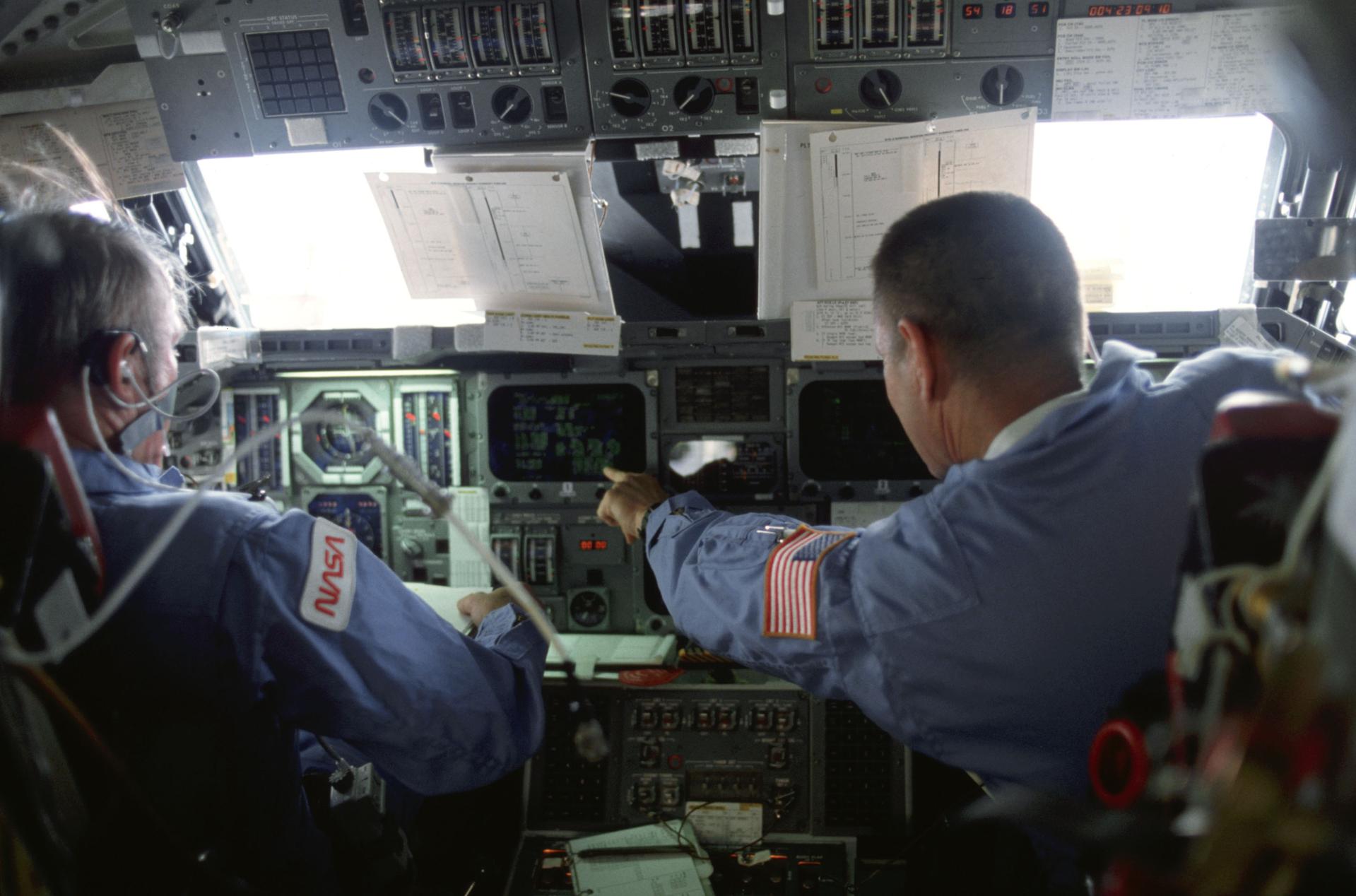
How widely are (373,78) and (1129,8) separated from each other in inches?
65.6

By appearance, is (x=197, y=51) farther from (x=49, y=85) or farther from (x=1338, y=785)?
(x=1338, y=785)

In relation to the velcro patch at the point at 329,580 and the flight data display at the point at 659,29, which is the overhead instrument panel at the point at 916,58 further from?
the velcro patch at the point at 329,580

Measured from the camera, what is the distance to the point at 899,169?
205 centimetres

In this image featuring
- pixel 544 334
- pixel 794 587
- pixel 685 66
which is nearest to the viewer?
→ pixel 794 587

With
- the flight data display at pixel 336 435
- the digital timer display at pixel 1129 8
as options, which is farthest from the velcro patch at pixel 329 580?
the digital timer display at pixel 1129 8

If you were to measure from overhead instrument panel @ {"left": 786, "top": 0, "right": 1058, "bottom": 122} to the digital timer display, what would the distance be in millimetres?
90

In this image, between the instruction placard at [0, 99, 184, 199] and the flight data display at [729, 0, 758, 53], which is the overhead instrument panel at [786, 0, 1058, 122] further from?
the instruction placard at [0, 99, 184, 199]

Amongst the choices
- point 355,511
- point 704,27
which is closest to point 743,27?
point 704,27

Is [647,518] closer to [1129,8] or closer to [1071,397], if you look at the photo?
[1071,397]

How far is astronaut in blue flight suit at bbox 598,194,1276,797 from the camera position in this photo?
131 cm

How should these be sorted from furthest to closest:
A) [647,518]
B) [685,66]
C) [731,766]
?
[731,766] < [647,518] < [685,66]

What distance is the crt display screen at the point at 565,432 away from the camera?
2.45 metres

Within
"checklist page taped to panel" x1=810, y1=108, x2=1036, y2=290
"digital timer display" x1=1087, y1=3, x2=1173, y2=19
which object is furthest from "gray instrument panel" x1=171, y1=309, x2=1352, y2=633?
"digital timer display" x1=1087, y1=3, x2=1173, y2=19

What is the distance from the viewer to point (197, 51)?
2074 millimetres
